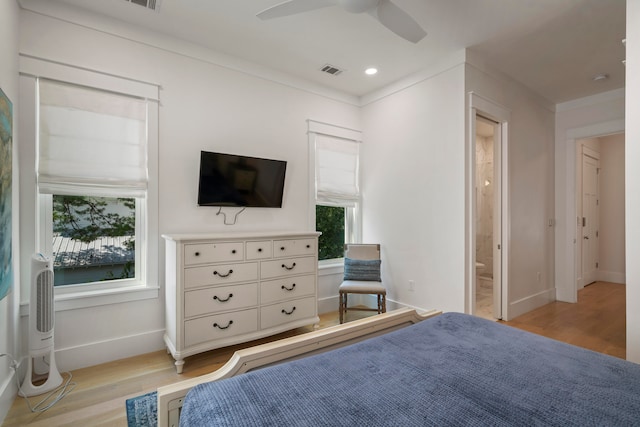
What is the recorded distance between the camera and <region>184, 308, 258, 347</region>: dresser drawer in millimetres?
2391

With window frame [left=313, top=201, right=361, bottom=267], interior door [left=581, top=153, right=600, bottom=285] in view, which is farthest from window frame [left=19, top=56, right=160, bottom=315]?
interior door [left=581, top=153, right=600, bottom=285]

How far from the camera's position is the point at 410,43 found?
2844 mm

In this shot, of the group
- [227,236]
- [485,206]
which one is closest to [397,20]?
[227,236]

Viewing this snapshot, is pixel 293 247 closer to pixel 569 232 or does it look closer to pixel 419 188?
pixel 419 188

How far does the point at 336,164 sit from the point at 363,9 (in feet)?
7.07

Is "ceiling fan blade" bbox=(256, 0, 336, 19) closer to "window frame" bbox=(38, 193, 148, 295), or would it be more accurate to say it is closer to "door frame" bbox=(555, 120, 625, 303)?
"window frame" bbox=(38, 193, 148, 295)

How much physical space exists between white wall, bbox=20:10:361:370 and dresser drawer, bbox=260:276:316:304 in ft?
2.33

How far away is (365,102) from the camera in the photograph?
4.08 metres

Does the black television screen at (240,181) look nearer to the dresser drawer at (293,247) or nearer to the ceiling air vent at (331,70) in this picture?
the dresser drawer at (293,247)

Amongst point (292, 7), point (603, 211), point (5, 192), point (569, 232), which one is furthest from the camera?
point (603, 211)

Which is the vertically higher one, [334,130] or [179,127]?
[334,130]

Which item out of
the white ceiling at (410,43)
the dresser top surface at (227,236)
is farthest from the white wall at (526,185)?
the dresser top surface at (227,236)

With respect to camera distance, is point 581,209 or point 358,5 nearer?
point 358,5

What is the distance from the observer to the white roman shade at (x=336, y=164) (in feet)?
12.4
